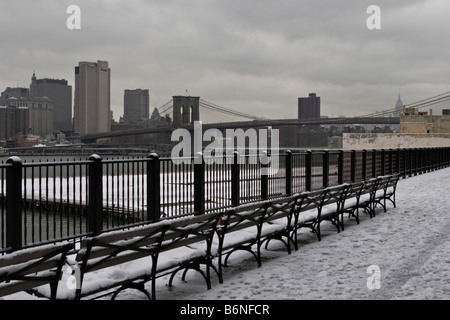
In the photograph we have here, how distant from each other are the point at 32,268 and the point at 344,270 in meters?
4.29

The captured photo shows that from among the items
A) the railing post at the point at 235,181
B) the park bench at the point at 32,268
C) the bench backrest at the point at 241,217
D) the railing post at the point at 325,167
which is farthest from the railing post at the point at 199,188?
the railing post at the point at 325,167

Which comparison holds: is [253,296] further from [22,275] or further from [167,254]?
[22,275]

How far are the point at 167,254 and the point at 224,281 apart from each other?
0.84m

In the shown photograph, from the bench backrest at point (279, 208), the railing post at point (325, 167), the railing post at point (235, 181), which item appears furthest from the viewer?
the railing post at point (325, 167)

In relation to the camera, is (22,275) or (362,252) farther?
(362,252)

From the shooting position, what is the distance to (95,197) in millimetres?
7461

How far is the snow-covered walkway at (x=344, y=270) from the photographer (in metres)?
6.13

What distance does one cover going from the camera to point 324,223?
12.0 m

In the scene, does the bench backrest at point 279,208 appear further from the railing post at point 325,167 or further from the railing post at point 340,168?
the railing post at point 340,168

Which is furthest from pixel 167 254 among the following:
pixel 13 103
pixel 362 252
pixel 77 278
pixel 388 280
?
pixel 13 103

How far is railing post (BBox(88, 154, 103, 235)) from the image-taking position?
24.3 ft

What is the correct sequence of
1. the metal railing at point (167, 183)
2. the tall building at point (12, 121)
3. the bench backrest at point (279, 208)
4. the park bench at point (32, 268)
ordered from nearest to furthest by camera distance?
1. the park bench at point (32, 268)
2. the metal railing at point (167, 183)
3. the bench backrest at point (279, 208)
4. the tall building at point (12, 121)

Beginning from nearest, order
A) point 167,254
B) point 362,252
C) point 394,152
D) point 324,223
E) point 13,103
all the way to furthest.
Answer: point 167,254, point 362,252, point 324,223, point 394,152, point 13,103

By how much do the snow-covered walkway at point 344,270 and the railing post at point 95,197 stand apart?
4.24ft
